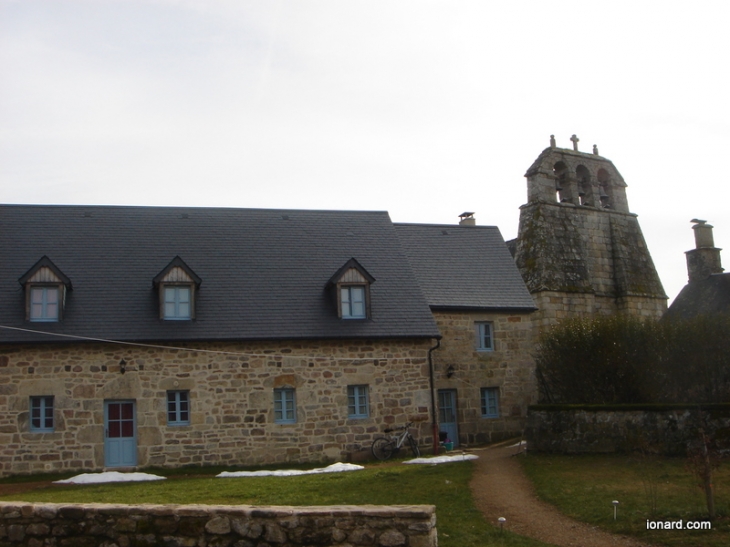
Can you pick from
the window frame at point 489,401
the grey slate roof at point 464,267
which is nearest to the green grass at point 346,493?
the window frame at point 489,401

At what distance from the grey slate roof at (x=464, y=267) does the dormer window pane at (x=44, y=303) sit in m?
9.83

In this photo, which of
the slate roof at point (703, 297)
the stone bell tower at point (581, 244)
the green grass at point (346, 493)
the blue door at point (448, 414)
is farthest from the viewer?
the stone bell tower at point (581, 244)

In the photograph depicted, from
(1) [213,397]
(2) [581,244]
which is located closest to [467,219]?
(2) [581,244]

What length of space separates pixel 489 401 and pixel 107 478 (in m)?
10.9

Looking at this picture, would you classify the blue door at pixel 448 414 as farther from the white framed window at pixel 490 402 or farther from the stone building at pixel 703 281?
the stone building at pixel 703 281

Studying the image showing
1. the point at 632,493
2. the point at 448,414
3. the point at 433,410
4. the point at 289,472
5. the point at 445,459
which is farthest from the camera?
the point at 448,414

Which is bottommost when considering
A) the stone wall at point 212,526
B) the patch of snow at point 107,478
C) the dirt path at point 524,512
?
the dirt path at point 524,512

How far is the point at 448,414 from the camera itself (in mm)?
21609

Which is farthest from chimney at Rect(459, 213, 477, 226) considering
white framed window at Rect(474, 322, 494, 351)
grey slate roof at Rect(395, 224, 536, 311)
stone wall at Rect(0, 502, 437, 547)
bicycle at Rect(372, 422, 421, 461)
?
stone wall at Rect(0, 502, 437, 547)

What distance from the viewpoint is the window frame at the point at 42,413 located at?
17375mm

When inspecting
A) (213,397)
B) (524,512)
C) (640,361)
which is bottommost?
(524,512)

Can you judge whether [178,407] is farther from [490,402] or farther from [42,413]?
[490,402]

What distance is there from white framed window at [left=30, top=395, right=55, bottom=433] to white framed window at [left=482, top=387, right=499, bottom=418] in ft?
37.8

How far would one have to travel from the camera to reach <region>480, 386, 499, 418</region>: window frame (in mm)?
22094
